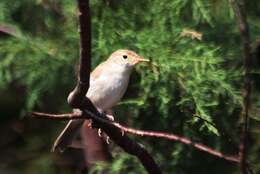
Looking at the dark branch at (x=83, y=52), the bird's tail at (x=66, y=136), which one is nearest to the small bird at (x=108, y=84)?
the bird's tail at (x=66, y=136)

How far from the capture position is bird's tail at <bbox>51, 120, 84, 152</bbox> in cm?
382

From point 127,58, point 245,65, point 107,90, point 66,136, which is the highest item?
point 245,65

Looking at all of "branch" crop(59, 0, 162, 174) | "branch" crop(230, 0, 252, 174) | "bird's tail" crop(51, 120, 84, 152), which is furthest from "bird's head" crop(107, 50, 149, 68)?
"branch" crop(230, 0, 252, 174)

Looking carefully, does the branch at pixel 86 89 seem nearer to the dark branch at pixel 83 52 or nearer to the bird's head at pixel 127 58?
the dark branch at pixel 83 52

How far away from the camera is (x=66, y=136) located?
391 cm

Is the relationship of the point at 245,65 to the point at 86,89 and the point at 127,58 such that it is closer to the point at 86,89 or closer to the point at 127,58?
the point at 86,89

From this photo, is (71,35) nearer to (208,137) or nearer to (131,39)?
(131,39)

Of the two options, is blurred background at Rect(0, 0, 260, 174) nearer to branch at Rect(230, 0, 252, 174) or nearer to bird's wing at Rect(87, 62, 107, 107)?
bird's wing at Rect(87, 62, 107, 107)

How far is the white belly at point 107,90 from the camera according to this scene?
390cm

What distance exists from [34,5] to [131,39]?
0.74 meters

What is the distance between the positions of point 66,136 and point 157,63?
2.54 feet

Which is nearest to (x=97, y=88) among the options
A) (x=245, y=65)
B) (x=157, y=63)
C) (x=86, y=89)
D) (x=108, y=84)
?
(x=108, y=84)

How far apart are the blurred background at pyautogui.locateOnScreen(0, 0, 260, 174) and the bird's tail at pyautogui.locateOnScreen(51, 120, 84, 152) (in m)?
0.49

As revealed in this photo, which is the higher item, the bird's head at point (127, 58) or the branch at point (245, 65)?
the branch at point (245, 65)
